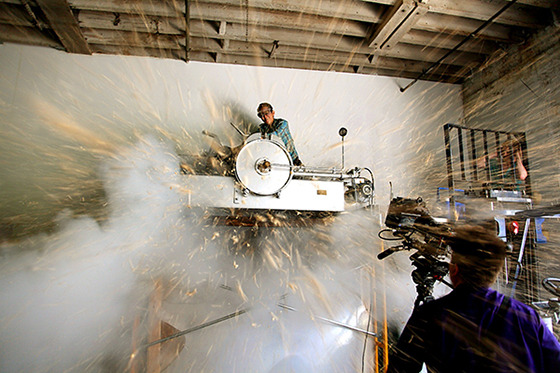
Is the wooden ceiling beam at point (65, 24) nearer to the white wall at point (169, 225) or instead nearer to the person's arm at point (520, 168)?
the white wall at point (169, 225)

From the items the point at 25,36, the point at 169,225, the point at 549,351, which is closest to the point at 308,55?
the point at 169,225

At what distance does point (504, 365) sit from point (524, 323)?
166mm

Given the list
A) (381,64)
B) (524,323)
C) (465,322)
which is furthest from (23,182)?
(381,64)

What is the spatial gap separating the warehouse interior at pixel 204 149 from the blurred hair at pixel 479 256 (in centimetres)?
132

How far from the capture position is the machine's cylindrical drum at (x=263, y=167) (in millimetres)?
2109

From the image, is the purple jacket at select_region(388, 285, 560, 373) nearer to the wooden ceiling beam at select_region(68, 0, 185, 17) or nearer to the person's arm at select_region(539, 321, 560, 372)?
the person's arm at select_region(539, 321, 560, 372)

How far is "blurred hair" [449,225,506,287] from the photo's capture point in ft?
3.63

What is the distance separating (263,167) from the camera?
2.12 metres

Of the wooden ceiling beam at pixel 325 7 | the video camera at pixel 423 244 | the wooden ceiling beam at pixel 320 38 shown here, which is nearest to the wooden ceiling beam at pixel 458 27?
the wooden ceiling beam at pixel 320 38

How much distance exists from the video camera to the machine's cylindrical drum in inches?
34.0

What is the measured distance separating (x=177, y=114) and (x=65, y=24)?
1.32 m

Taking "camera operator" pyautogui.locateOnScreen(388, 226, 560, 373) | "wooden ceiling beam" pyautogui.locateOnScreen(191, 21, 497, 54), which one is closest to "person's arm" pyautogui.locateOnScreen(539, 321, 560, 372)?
"camera operator" pyautogui.locateOnScreen(388, 226, 560, 373)

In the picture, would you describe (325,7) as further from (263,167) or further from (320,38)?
(263,167)

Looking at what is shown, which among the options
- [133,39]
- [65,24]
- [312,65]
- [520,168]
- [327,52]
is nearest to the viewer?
[65,24]
